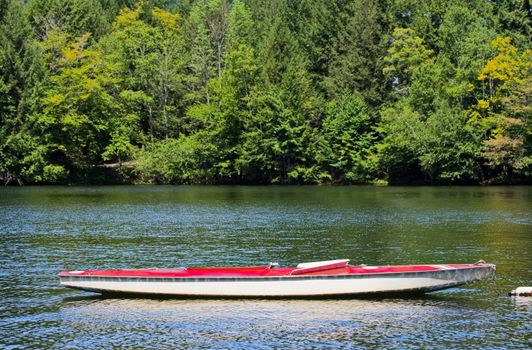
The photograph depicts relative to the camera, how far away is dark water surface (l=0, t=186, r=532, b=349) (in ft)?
83.2

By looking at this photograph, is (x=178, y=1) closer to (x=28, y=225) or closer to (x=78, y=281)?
(x=28, y=225)

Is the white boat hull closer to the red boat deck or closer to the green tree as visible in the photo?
the red boat deck

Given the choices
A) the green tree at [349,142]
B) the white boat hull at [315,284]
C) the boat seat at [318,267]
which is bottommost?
the white boat hull at [315,284]

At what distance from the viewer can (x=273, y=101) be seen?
383 feet

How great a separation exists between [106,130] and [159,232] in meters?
71.3

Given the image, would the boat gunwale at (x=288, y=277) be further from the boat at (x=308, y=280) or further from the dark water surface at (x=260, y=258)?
the dark water surface at (x=260, y=258)

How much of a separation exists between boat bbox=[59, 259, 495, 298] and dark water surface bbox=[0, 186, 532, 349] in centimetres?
53

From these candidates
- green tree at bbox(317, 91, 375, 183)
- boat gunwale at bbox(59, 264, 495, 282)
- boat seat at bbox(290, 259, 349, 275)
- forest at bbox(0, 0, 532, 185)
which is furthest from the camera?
green tree at bbox(317, 91, 375, 183)

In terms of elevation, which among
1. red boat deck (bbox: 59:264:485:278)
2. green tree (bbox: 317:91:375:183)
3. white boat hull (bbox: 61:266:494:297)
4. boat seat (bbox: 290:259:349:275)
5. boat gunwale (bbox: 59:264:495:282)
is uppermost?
green tree (bbox: 317:91:375:183)

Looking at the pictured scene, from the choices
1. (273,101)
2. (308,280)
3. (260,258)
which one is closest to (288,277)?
(308,280)

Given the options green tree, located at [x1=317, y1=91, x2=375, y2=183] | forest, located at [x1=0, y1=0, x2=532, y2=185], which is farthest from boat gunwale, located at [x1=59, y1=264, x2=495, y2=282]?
green tree, located at [x1=317, y1=91, x2=375, y2=183]

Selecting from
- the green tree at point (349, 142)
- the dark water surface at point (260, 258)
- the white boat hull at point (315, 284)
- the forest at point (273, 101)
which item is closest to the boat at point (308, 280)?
the white boat hull at point (315, 284)

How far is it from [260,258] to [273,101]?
79.0 m

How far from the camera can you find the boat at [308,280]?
98.3 feet
